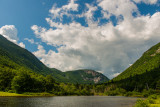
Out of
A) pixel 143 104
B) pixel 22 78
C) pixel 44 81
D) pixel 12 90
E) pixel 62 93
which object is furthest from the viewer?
pixel 62 93

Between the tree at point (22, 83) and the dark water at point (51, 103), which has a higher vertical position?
the tree at point (22, 83)

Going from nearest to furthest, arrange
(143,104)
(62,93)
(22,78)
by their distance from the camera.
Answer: (143,104), (22,78), (62,93)

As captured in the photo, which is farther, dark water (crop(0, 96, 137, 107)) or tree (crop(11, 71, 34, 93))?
tree (crop(11, 71, 34, 93))

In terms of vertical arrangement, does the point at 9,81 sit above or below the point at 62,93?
above

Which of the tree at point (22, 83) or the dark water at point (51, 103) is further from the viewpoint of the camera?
the tree at point (22, 83)

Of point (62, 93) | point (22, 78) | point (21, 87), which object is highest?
point (22, 78)

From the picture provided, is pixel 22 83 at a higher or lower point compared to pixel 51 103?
higher

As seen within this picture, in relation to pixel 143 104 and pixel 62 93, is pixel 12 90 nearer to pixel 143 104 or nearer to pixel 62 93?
pixel 62 93

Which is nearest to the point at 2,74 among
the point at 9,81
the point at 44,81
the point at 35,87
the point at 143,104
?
the point at 9,81

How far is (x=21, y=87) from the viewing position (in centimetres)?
13100

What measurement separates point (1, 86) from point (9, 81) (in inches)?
445

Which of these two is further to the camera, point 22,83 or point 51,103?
point 22,83

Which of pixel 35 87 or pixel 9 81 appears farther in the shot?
pixel 35 87

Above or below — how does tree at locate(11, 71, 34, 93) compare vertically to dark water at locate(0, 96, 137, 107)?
above
